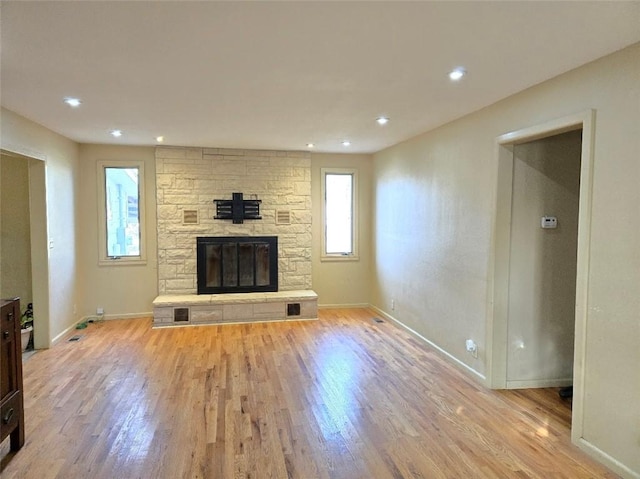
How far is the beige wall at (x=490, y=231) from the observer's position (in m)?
2.29

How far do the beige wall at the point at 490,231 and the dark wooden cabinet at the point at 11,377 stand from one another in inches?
140

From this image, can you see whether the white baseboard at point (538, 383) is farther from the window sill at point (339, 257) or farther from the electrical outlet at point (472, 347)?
the window sill at point (339, 257)

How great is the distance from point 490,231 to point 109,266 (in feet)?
16.8

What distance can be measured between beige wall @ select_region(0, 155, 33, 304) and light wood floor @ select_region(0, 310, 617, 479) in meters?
1.06

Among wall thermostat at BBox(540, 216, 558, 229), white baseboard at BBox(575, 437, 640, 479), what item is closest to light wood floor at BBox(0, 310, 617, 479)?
white baseboard at BBox(575, 437, 640, 479)

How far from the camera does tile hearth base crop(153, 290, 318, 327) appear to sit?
18.2 ft

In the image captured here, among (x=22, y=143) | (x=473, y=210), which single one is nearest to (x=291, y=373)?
(x=473, y=210)

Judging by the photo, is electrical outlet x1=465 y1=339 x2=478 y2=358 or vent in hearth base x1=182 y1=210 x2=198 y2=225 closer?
electrical outlet x1=465 y1=339 x2=478 y2=358

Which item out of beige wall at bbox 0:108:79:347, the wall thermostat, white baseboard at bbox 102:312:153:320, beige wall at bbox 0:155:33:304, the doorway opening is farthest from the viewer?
white baseboard at bbox 102:312:153:320

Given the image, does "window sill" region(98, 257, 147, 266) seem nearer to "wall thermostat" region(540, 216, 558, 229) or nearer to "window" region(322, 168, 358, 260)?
"window" region(322, 168, 358, 260)

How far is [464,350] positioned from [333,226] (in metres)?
3.22

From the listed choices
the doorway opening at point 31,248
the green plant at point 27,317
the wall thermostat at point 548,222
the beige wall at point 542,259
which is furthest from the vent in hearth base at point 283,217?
the wall thermostat at point 548,222

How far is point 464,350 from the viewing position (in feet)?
12.9

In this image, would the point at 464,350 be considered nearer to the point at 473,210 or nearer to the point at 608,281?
the point at 473,210
